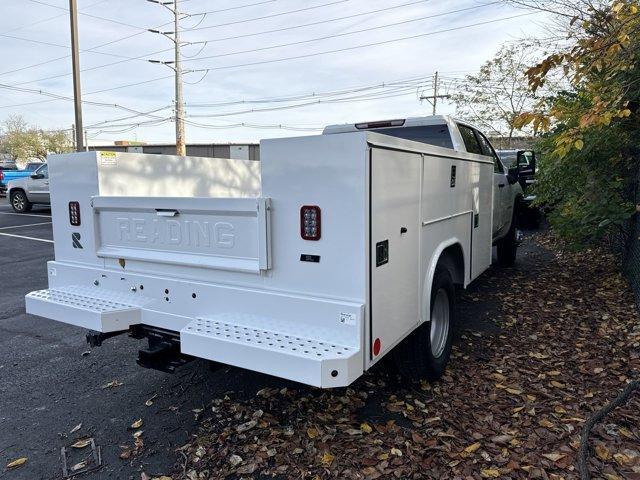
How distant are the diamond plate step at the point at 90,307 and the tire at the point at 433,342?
6.27 feet

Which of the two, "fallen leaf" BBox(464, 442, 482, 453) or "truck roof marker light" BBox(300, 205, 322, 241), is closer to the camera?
"truck roof marker light" BBox(300, 205, 322, 241)

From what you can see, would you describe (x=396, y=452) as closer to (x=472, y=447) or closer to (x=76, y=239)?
(x=472, y=447)

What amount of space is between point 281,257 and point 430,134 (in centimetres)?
297

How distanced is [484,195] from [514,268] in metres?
3.18

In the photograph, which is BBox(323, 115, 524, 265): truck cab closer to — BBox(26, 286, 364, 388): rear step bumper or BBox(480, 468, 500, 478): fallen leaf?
BBox(26, 286, 364, 388): rear step bumper

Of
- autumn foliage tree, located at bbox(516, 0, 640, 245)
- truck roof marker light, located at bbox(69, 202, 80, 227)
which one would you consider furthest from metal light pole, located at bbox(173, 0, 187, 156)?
truck roof marker light, located at bbox(69, 202, 80, 227)

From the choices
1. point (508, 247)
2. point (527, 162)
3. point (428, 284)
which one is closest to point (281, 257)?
point (428, 284)

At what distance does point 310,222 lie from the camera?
279 cm

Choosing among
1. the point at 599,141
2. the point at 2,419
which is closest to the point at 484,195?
the point at 599,141

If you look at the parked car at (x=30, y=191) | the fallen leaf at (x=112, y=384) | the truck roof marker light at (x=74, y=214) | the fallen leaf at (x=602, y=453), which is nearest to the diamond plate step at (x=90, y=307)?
the truck roof marker light at (x=74, y=214)

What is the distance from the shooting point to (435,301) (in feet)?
13.0

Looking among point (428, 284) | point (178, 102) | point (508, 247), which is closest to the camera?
point (428, 284)

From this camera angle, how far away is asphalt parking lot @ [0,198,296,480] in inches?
124

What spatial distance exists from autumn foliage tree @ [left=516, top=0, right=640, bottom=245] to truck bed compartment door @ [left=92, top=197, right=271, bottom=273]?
2.72m
